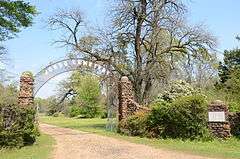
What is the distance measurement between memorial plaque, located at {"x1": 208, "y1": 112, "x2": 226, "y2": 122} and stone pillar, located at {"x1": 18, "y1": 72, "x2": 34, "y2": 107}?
30.8 feet

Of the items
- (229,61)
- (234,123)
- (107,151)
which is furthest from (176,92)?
(229,61)

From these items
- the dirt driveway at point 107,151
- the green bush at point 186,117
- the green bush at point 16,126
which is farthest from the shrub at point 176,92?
the green bush at point 16,126

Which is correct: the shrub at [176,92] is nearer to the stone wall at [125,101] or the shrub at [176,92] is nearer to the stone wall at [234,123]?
the stone wall at [125,101]

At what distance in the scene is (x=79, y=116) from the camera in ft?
196

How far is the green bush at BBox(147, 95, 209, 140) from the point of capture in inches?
795

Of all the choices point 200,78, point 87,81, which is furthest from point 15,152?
point 87,81

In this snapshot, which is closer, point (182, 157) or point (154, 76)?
point (182, 157)

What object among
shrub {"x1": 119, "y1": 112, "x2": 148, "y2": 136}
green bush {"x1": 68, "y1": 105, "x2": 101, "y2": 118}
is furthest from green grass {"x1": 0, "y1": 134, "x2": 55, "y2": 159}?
green bush {"x1": 68, "y1": 105, "x2": 101, "y2": 118}

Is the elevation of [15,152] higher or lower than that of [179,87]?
lower

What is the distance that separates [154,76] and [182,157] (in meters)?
16.6

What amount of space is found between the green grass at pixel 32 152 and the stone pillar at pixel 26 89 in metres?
3.37

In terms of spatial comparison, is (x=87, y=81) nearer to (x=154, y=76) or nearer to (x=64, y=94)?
(x=64, y=94)

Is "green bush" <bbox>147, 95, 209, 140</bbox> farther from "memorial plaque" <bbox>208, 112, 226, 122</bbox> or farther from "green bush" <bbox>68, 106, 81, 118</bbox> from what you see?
"green bush" <bbox>68, 106, 81, 118</bbox>

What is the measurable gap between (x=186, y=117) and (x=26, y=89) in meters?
8.50
